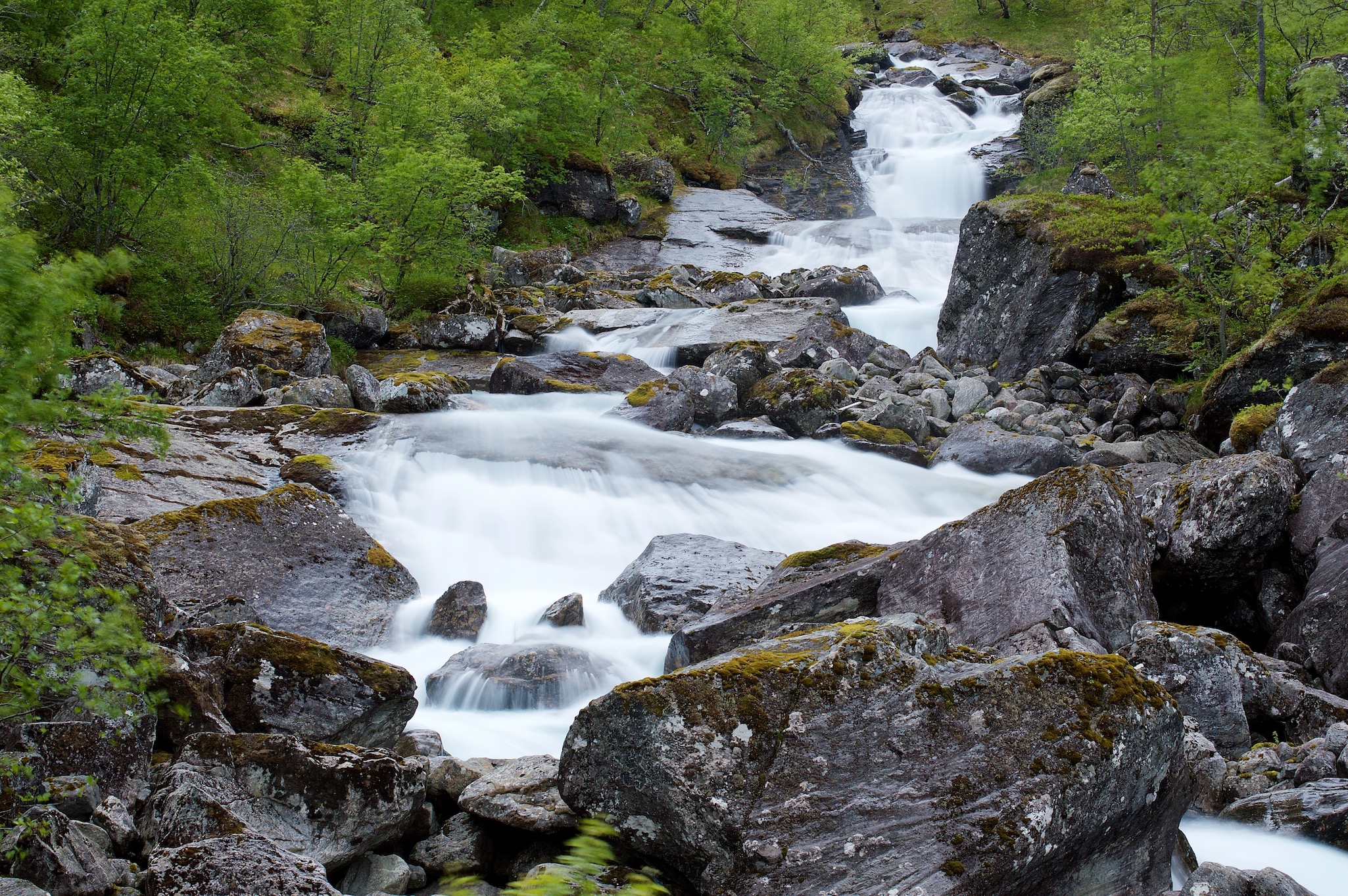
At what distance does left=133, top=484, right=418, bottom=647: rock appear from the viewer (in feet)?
24.0

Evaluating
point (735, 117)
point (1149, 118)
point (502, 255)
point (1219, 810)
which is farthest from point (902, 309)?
point (735, 117)

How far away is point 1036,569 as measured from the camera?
6688mm

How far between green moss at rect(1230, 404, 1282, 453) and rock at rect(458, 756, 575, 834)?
458 inches

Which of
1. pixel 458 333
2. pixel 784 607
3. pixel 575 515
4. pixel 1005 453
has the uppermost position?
pixel 458 333

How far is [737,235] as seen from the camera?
35.6 metres

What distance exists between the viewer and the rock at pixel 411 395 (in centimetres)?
1529

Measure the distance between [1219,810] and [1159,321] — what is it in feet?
45.9

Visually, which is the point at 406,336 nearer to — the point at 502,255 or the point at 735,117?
the point at 502,255

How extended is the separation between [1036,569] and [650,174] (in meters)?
35.3

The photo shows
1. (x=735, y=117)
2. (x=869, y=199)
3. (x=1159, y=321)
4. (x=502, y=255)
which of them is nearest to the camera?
(x=1159, y=321)

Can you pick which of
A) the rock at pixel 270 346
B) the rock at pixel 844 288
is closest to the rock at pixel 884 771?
the rock at pixel 270 346

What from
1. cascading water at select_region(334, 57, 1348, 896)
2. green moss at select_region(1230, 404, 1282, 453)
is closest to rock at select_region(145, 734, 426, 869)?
cascading water at select_region(334, 57, 1348, 896)

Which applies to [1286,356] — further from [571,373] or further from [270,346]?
[270,346]

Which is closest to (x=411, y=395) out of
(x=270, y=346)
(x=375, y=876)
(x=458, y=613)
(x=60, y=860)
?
(x=270, y=346)
